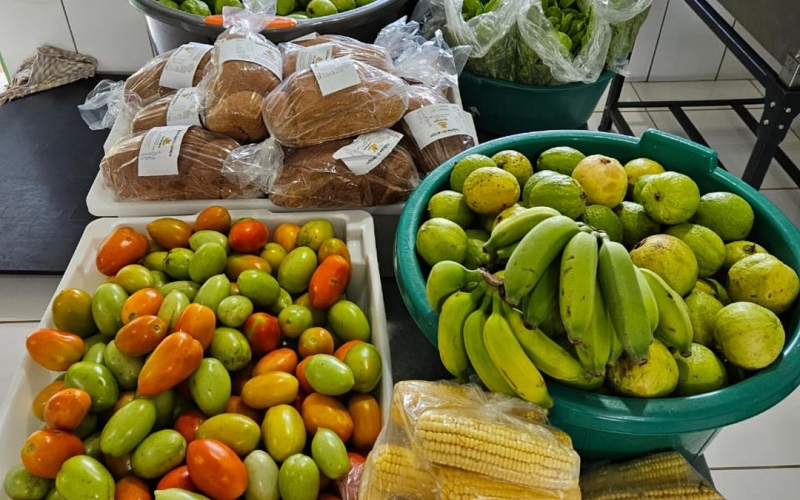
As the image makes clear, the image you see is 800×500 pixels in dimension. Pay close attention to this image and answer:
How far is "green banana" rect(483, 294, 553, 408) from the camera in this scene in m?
0.70

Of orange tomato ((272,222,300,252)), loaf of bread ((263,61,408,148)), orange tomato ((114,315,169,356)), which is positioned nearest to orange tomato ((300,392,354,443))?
orange tomato ((114,315,169,356))

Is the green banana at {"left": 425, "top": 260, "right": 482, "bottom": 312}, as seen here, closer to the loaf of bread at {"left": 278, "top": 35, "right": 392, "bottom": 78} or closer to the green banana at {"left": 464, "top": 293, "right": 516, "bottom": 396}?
the green banana at {"left": 464, "top": 293, "right": 516, "bottom": 396}

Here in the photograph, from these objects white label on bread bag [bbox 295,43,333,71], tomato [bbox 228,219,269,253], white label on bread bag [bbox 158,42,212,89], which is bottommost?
tomato [bbox 228,219,269,253]

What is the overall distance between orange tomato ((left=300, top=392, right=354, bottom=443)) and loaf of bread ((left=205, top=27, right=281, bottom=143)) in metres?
0.63

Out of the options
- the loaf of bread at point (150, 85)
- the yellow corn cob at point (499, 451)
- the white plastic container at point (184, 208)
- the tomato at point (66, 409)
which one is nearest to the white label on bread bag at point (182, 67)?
the loaf of bread at point (150, 85)

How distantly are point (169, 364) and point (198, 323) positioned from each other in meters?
0.08

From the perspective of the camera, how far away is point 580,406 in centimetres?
72

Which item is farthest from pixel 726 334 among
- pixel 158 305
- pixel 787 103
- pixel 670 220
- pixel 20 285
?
pixel 20 285

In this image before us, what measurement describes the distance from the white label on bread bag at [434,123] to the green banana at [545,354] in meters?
0.61

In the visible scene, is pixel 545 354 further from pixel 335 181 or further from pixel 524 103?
pixel 524 103

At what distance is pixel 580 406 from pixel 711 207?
1.33ft

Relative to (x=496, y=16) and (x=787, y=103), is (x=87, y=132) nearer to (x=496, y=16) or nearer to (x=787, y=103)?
(x=496, y=16)

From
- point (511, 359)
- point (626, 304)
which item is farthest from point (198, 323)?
point (626, 304)

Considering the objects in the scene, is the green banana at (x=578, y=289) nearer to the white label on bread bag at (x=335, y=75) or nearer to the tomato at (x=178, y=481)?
the tomato at (x=178, y=481)
